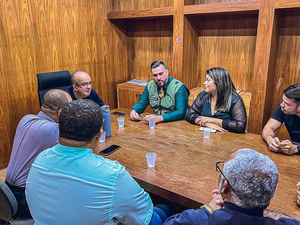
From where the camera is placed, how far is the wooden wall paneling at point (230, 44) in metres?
3.31

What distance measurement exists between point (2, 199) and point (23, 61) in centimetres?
222

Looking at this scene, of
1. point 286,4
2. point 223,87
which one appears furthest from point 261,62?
point 223,87

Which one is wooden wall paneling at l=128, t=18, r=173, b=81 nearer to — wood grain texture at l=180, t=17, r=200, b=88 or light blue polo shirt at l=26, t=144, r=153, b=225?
wood grain texture at l=180, t=17, r=200, b=88

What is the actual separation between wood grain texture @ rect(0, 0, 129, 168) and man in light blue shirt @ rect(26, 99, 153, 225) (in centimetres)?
229

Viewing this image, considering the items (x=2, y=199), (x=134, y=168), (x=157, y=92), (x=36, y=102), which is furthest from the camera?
(x=36, y=102)

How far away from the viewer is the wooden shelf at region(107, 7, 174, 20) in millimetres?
3473

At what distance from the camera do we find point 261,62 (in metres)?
2.86

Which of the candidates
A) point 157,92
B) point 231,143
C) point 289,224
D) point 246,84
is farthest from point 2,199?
point 246,84

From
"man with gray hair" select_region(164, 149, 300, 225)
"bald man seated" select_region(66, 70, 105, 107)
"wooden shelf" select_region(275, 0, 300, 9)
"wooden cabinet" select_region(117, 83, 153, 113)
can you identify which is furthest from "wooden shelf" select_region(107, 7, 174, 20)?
"man with gray hair" select_region(164, 149, 300, 225)

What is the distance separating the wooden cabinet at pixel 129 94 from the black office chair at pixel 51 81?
1.37 metres

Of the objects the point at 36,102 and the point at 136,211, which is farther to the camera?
the point at 36,102

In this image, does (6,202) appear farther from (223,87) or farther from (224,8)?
(224,8)

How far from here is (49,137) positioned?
1.39 meters

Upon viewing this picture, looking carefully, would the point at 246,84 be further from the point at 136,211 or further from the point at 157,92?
the point at 136,211
